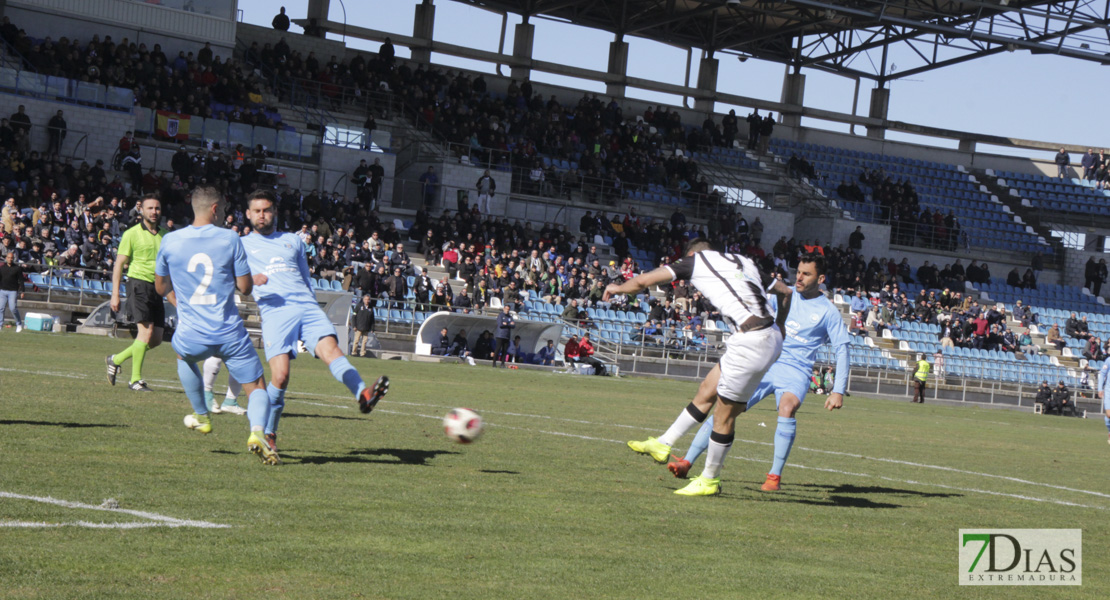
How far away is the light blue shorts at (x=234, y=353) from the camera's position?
884 centimetres

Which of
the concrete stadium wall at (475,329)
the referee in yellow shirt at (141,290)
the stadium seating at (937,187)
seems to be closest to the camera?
the referee in yellow shirt at (141,290)

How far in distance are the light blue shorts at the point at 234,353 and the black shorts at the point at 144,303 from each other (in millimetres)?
4468

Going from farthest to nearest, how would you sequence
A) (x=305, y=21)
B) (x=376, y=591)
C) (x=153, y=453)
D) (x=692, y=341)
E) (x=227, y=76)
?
(x=305, y=21) < (x=227, y=76) < (x=692, y=341) < (x=153, y=453) < (x=376, y=591)

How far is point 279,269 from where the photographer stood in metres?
9.21

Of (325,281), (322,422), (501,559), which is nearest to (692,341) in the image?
(325,281)

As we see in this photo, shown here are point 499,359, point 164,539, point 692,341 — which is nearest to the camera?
point 164,539

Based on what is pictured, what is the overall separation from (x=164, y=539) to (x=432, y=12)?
4533 centimetres

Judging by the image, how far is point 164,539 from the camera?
5625 millimetres

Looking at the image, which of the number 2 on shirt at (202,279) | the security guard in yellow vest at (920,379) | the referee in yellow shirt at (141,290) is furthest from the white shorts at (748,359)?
the security guard in yellow vest at (920,379)

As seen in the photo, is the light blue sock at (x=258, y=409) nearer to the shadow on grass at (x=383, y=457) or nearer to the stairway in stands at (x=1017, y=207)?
the shadow on grass at (x=383, y=457)

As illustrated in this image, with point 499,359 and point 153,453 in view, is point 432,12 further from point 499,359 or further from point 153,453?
point 153,453

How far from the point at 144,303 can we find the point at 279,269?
4669 mm

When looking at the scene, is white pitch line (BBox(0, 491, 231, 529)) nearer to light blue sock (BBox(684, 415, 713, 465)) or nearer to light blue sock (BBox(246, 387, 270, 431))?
light blue sock (BBox(246, 387, 270, 431))

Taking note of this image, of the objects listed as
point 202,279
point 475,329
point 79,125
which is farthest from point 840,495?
point 79,125
